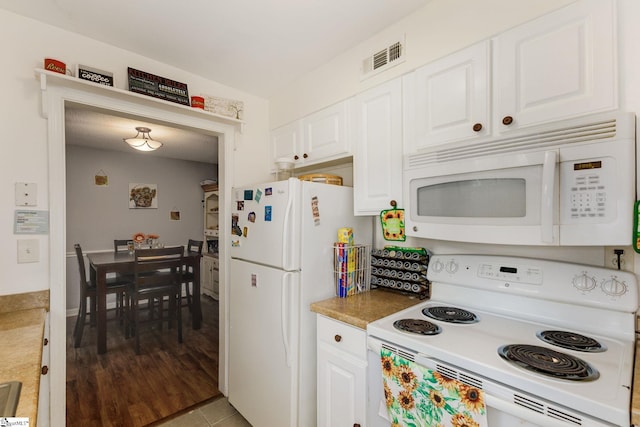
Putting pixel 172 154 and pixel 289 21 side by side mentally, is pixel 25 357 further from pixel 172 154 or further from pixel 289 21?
pixel 172 154

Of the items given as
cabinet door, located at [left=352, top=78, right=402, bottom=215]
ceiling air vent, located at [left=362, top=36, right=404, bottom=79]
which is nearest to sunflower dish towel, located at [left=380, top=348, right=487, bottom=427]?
cabinet door, located at [left=352, top=78, right=402, bottom=215]

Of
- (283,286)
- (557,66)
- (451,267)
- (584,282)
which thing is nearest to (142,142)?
(283,286)

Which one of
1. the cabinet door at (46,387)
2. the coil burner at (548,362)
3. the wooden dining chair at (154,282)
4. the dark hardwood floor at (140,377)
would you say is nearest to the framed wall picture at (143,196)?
the wooden dining chair at (154,282)

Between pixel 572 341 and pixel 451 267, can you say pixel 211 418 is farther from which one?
pixel 572 341

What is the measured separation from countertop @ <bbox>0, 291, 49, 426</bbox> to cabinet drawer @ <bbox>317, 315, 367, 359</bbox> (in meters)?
1.09

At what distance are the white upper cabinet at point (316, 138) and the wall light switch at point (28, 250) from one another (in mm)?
1601

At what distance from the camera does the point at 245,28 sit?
1671mm

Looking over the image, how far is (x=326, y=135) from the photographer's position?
6.66 feet

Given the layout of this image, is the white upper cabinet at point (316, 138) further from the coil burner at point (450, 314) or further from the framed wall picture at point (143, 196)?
the framed wall picture at point (143, 196)

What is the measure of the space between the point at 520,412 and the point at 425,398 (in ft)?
0.94

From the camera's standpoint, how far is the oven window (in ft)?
3.82

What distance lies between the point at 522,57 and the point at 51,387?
283 centimetres

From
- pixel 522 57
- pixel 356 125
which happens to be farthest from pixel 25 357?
pixel 522 57

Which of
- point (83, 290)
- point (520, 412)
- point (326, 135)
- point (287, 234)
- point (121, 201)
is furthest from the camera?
point (121, 201)
